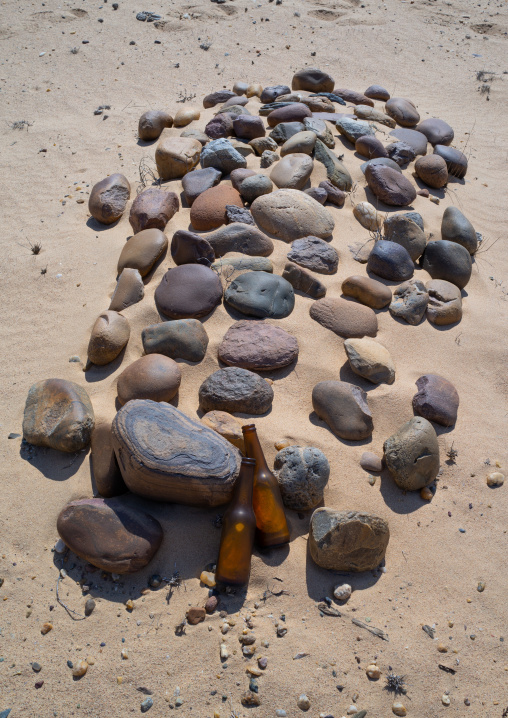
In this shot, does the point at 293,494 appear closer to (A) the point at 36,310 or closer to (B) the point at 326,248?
(B) the point at 326,248

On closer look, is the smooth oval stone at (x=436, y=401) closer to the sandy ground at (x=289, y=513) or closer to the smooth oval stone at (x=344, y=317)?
the sandy ground at (x=289, y=513)

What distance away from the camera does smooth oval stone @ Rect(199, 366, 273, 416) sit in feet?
8.07

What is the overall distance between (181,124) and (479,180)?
2.95 metres

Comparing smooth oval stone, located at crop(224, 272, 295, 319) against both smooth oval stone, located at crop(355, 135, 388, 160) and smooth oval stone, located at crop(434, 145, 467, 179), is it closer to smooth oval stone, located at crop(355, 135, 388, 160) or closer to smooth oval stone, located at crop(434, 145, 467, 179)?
smooth oval stone, located at crop(355, 135, 388, 160)

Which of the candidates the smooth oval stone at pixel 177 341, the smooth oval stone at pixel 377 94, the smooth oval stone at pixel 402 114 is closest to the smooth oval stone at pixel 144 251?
the smooth oval stone at pixel 177 341

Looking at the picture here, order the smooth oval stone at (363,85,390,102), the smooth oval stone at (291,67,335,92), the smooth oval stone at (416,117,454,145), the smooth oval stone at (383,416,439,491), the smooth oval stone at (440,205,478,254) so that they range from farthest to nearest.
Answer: the smooth oval stone at (363,85,390,102)
the smooth oval stone at (291,67,335,92)
the smooth oval stone at (416,117,454,145)
the smooth oval stone at (440,205,478,254)
the smooth oval stone at (383,416,439,491)

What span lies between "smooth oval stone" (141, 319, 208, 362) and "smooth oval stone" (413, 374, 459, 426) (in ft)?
3.87

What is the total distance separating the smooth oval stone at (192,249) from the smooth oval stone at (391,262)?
109 centimetres

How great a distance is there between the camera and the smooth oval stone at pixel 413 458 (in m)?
2.29

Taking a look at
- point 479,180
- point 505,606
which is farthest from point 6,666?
point 479,180

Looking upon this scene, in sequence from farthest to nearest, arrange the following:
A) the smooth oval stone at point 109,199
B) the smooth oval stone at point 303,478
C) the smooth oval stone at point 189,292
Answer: the smooth oval stone at point 109,199 < the smooth oval stone at point 189,292 < the smooth oval stone at point 303,478

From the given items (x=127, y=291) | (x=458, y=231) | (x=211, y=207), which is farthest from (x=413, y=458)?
(x=211, y=207)

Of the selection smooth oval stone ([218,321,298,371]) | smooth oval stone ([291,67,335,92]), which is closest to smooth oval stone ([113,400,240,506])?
smooth oval stone ([218,321,298,371])

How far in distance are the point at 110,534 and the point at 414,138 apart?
4461mm
